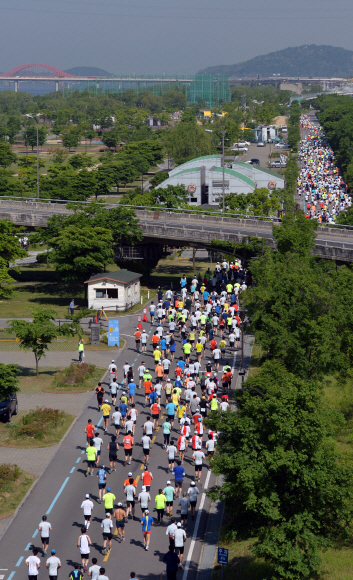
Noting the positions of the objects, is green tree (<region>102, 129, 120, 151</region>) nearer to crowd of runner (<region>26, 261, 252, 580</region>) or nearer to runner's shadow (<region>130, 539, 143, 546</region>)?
crowd of runner (<region>26, 261, 252, 580</region>)

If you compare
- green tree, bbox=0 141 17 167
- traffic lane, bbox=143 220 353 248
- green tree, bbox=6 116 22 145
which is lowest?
traffic lane, bbox=143 220 353 248

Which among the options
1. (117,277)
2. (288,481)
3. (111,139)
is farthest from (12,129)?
(288,481)

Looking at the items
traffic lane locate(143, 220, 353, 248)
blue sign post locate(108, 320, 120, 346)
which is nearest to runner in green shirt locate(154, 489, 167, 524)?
blue sign post locate(108, 320, 120, 346)

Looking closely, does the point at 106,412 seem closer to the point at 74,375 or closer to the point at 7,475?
the point at 7,475

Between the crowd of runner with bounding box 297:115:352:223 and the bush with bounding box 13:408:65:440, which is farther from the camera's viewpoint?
the crowd of runner with bounding box 297:115:352:223

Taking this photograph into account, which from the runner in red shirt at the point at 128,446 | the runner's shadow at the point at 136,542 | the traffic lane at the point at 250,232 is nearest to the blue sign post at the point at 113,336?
the runner in red shirt at the point at 128,446

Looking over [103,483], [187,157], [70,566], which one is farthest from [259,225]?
[187,157]
